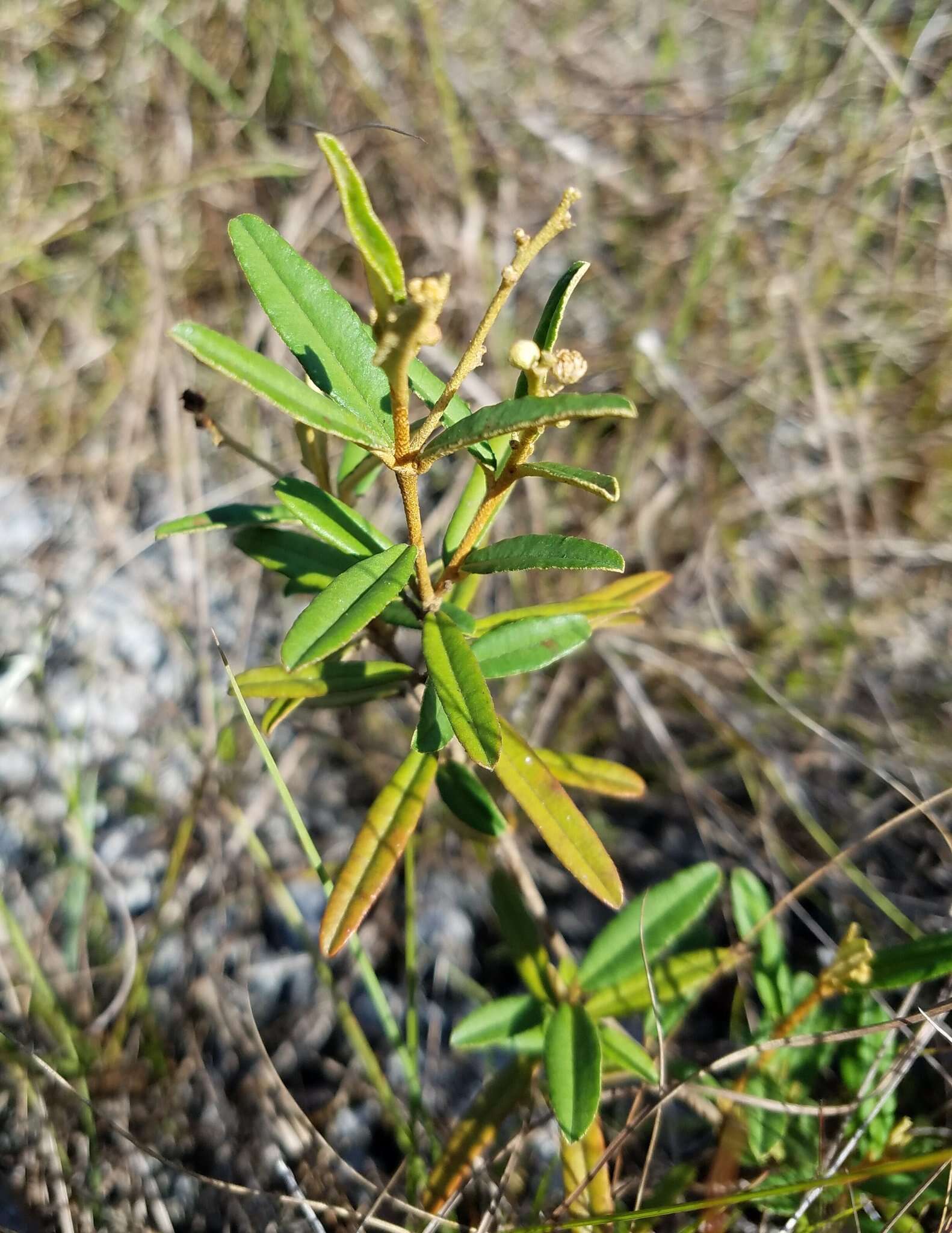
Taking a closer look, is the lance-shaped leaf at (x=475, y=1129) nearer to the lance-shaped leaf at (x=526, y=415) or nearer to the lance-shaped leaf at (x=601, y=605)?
the lance-shaped leaf at (x=601, y=605)

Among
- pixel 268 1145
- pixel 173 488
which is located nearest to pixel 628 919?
pixel 268 1145

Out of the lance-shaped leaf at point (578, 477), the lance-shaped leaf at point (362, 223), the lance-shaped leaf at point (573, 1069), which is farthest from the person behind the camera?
the lance-shaped leaf at point (573, 1069)

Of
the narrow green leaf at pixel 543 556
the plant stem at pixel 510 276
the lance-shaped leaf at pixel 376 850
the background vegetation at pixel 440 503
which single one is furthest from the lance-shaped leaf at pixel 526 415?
the background vegetation at pixel 440 503

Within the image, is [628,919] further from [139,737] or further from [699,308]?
[699,308]

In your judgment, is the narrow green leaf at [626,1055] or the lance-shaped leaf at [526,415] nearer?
the lance-shaped leaf at [526,415]

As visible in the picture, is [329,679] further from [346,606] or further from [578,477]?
[578,477]

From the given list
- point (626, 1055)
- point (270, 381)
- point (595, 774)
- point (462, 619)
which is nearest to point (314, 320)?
point (270, 381)
